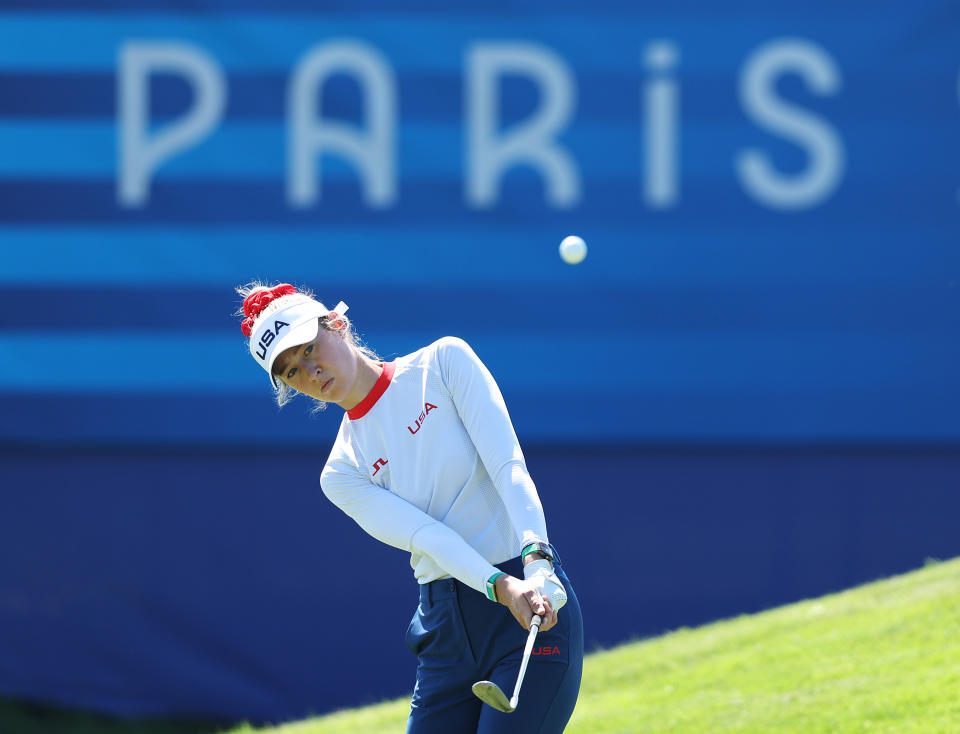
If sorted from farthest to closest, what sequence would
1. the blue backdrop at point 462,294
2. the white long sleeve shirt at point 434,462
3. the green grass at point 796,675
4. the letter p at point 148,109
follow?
1. the letter p at point 148,109
2. the blue backdrop at point 462,294
3. the green grass at point 796,675
4. the white long sleeve shirt at point 434,462

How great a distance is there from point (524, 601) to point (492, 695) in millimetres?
187

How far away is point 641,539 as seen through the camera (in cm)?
659

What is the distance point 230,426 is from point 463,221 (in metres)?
1.59

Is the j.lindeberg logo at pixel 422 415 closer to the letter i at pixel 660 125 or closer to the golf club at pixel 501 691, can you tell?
the golf club at pixel 501 691

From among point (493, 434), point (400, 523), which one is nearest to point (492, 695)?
point (400, 523)

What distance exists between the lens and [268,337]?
2.68 metres

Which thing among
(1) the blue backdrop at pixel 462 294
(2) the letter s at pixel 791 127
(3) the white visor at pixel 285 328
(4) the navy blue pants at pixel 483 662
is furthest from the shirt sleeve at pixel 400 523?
(2) the letter s at pixel 791 127

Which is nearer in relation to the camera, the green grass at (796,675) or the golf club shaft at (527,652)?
the golf club shaft at (527,652)

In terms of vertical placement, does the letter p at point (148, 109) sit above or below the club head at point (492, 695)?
above

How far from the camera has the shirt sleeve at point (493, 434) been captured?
99.8 inches

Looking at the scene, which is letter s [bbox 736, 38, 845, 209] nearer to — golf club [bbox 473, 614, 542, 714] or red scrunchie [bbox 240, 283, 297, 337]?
red scrunchie [bbox 240, 283, 297, 337]

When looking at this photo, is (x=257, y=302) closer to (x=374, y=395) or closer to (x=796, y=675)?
(x=374, y=395)

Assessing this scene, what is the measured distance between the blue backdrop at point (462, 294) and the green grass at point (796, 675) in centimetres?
65

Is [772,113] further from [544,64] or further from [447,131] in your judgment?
[447,131]
